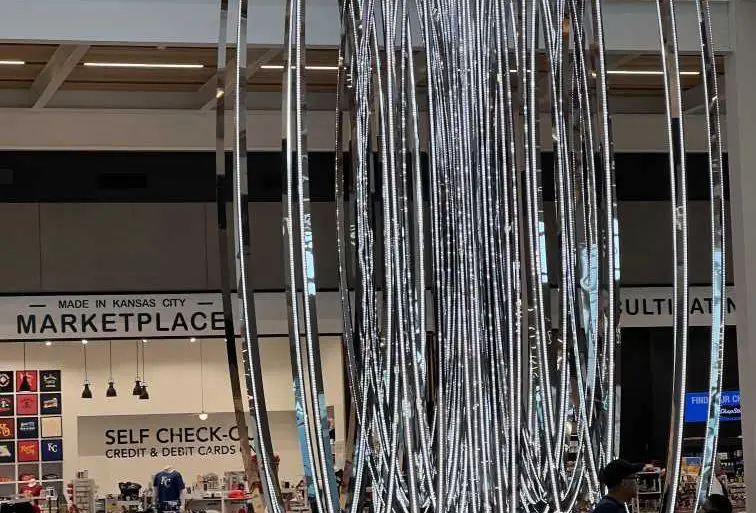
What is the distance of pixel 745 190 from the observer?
924cm

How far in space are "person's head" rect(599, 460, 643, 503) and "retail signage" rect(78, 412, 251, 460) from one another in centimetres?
978

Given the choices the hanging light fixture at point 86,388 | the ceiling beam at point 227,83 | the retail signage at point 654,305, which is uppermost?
the ceiling beam at point 227,83

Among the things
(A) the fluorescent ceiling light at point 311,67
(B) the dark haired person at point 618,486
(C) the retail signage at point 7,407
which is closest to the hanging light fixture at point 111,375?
(C) the retail signage at point 7,407

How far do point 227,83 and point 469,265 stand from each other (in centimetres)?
768

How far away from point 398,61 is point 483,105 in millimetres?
421

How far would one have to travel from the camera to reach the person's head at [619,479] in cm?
514

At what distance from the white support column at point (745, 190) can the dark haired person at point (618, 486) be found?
398cm

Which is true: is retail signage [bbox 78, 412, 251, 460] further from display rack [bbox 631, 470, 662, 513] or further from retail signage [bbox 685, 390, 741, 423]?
retail signage [bbox 685, 390, 741, 423]

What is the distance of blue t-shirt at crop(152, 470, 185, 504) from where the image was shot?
1286cm

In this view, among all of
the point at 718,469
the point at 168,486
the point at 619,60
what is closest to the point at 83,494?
the point at 168,486

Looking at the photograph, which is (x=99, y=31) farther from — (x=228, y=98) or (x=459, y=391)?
(x=459, y=391)

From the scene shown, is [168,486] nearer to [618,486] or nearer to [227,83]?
[227,83]

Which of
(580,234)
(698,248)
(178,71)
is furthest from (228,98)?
(580,234)

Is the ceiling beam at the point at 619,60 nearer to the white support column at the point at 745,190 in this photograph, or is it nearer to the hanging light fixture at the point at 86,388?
the white support column at the point at 745,190
